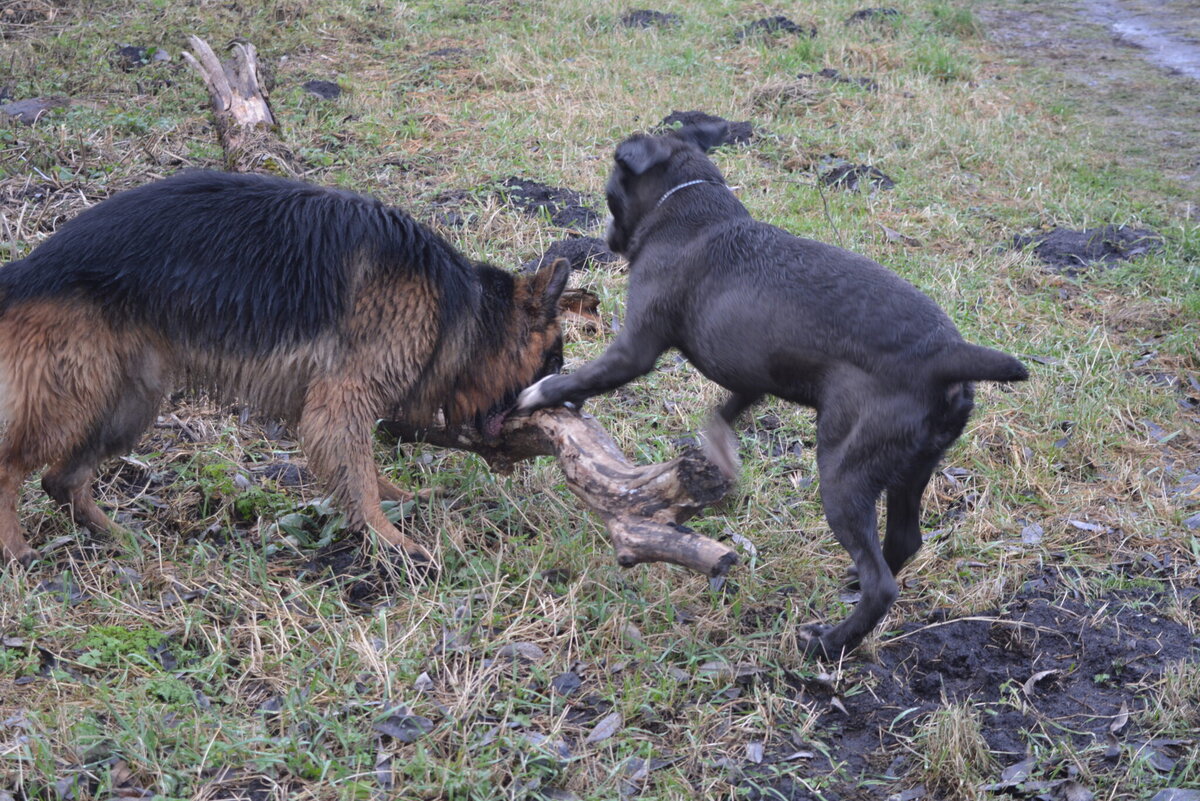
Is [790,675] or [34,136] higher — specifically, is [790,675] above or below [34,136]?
below

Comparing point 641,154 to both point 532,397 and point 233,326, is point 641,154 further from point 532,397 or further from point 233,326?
point 233,326

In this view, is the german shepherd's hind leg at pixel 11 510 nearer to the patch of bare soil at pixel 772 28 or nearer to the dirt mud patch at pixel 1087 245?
the dirt mud patch at pixel 1087 245

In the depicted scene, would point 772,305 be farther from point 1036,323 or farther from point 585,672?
point 1036,323

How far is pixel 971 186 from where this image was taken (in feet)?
27.8

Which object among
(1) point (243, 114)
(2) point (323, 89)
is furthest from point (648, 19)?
(1) point (243, 114)

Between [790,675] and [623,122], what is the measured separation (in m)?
5.95

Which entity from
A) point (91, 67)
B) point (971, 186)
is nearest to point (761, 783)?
point (971, 186)

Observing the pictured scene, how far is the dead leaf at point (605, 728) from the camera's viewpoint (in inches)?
137

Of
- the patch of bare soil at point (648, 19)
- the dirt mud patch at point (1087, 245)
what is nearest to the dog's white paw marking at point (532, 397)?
the dirt mud patch at point (1087, 245)

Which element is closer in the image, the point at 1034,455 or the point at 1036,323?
the point at 1034,455

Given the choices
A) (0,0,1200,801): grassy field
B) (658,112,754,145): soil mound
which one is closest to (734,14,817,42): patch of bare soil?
(658,112,754,145): soil mound

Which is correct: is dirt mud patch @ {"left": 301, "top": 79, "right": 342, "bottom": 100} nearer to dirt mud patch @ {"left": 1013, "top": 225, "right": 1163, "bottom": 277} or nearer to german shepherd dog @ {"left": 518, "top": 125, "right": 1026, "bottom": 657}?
german shepherd dog @ {"left": 518, "top": 125, "right": 1026, "bottom": 657}

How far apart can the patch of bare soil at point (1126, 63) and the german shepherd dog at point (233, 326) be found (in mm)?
6468

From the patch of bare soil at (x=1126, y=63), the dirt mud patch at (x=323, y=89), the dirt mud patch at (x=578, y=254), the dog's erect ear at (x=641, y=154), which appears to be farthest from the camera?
the patch of bare soil at (x=1126, y=63)
